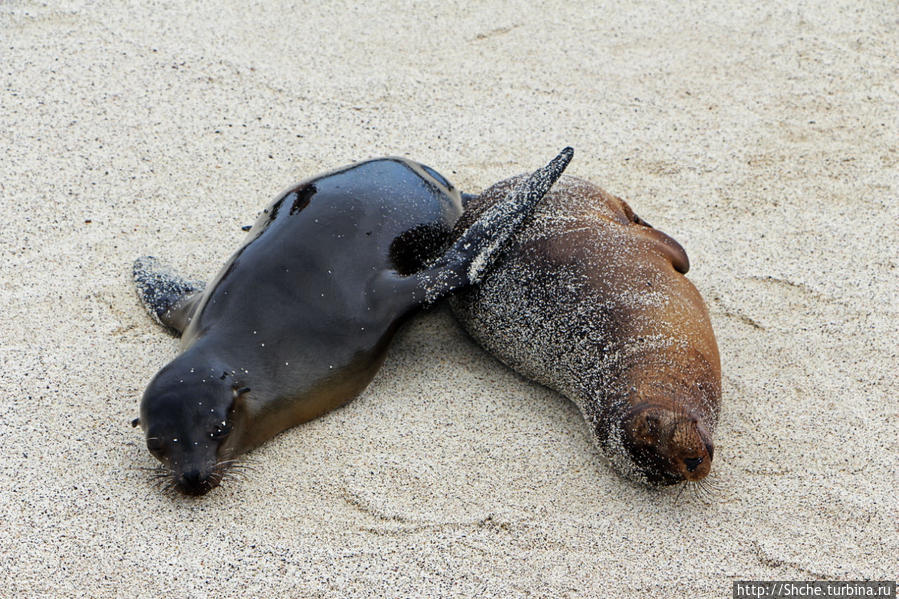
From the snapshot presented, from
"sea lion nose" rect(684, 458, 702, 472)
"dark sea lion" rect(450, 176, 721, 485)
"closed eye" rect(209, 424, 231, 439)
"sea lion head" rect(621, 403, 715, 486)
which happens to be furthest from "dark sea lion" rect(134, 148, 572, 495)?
"sea lion nose" rect(684, 458, 702, 472)

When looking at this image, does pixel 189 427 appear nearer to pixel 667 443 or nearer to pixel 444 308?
pixel 444 308

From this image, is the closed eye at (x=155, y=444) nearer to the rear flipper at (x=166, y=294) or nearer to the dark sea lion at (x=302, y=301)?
the dark sea lion at (x=302, y=301)

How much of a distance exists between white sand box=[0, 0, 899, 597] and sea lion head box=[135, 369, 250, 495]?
14 centimetres

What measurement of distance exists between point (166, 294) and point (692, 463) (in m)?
2.48

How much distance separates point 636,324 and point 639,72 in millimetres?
3238

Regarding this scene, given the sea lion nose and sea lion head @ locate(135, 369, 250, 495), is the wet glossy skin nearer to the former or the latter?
sea lion head @ locate(135, 369, 250, 495)

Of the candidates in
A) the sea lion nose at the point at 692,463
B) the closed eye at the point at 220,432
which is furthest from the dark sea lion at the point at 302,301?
the sea lion nose at the point at 692,463

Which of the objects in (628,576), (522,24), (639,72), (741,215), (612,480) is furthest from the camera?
(522,24)

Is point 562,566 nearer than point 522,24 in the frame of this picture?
Yes

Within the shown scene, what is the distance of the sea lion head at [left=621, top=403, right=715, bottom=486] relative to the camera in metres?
3.46

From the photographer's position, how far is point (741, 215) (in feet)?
17.5

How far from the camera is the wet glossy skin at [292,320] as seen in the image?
11.8 ft

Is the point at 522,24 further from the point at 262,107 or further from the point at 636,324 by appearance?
the point at 636,324

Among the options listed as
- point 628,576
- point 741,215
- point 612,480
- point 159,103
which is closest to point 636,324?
point 612,480
